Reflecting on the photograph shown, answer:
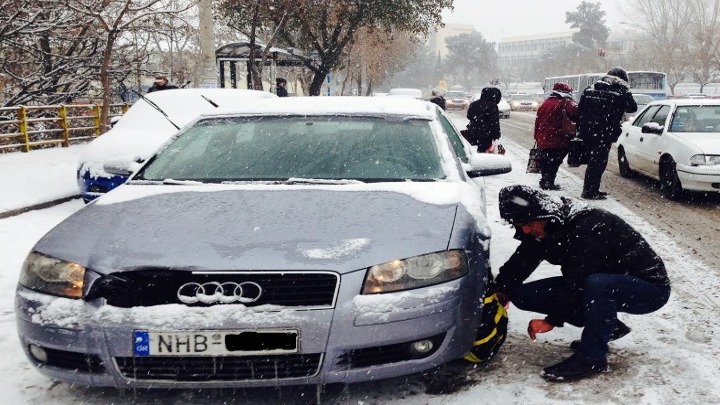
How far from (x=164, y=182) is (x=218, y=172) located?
0.99ft

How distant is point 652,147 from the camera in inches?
356

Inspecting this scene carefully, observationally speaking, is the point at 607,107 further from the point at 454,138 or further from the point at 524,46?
the point at 524,46

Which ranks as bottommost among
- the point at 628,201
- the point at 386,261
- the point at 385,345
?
the point at 628,201

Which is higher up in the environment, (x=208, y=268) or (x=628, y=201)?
(x=208, y=268)

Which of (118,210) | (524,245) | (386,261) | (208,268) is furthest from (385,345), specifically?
(118,210)

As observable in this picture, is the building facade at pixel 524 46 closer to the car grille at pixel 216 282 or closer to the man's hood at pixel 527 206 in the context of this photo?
the man's hood at pixel 527 206

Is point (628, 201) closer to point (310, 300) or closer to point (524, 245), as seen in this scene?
point (524, 245)

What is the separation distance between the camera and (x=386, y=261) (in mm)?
2678

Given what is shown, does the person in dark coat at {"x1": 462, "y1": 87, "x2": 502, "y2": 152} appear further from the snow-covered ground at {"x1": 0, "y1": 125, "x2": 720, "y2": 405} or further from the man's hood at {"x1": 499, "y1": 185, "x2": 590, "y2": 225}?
the man's hood at {"x1": 499, "y1": 185, "x2": 590, "y2": 225}

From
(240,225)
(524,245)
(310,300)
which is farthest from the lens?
(524,245)

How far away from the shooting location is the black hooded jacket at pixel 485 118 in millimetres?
9742

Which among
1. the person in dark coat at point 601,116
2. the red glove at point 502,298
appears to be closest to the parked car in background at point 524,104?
the person in dark coat at point 601,116

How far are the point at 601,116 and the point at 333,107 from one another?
16.6 feet

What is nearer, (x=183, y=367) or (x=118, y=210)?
(x=183, y=367)
